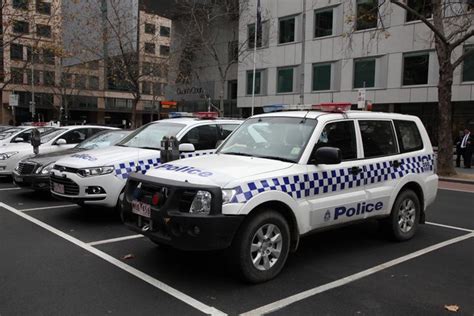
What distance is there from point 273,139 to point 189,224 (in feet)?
5.65

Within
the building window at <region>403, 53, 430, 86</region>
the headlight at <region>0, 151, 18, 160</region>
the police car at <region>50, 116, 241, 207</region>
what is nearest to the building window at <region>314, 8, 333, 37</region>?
the building window at <region>403, 53, 430, 86</region>

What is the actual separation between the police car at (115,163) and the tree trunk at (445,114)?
11770 mm

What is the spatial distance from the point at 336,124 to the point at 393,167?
1.17 m

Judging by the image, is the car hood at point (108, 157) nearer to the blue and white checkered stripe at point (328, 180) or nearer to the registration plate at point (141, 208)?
the registration plate at point (141, 208)

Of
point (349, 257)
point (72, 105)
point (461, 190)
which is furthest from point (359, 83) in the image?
point (72, 105)

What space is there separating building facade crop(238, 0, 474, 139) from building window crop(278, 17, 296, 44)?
7cm

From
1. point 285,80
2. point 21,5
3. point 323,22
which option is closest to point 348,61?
point 323,22

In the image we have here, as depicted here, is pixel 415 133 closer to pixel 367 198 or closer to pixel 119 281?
pixel 367 198

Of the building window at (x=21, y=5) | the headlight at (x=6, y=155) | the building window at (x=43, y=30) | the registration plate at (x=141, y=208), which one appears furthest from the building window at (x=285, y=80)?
the registration plate at (x=141, y=208)

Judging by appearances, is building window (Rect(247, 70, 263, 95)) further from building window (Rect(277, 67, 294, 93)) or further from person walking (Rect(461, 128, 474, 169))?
person walking (Rect(461, 128, 474, 169))

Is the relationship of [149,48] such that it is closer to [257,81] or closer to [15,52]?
[257,81]

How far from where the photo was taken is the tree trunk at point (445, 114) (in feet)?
54.5

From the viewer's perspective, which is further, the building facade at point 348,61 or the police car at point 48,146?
the building facade at point 348,61

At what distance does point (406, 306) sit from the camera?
4133 mm
